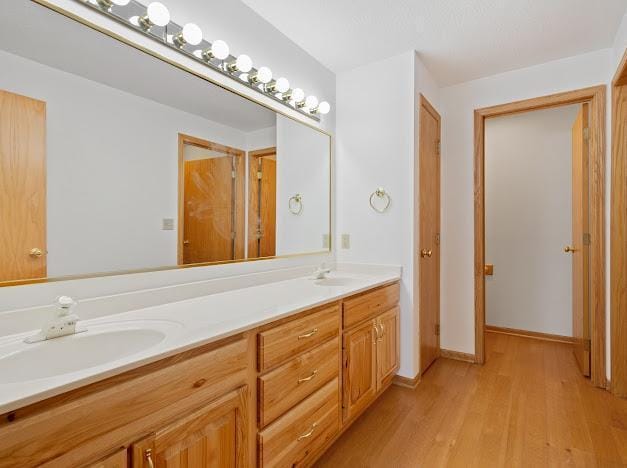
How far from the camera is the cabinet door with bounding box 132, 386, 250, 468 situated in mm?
866

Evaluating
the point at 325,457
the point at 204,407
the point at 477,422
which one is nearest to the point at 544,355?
the point at 477,422

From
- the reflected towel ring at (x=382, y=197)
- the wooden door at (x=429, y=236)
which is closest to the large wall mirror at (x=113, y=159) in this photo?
the reflected towel ring at (x=382, y=197)

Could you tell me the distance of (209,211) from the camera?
5.55 feet

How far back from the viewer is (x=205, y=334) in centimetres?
101

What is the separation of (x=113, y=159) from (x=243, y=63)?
0.86 m

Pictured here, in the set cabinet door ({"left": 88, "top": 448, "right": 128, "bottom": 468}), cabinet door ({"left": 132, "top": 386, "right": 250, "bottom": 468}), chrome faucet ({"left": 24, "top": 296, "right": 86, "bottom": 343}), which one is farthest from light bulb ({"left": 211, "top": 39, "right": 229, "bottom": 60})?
cabinet door ({"left": 88, "top": 448, "right": 128, "bottom": 468})

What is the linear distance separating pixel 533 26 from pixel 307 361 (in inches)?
92.7

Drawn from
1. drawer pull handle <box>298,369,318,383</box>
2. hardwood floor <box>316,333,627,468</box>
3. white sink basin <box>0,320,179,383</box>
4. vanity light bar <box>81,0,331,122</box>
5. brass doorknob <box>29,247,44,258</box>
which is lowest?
hardwood floor <box>316,333,627,468</box>

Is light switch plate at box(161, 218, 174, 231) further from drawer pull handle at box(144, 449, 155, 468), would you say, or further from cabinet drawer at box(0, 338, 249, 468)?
drawer pull handle at box(144, 449, 155, 468)

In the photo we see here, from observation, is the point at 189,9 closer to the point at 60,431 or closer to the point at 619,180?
the point at 60,431

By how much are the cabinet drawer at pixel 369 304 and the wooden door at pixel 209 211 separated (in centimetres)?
68

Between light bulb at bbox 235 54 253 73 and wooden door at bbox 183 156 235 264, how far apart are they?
46 cm

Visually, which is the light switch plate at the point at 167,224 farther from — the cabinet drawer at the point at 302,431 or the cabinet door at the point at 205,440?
the cabinet drawer at the point at 302,431

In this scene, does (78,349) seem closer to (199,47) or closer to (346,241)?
(199,47)
